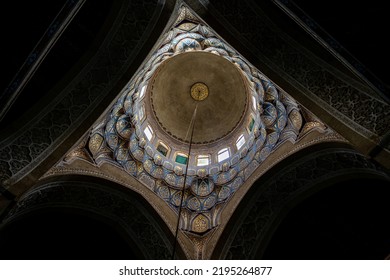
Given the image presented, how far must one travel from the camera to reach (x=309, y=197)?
7.00 meters

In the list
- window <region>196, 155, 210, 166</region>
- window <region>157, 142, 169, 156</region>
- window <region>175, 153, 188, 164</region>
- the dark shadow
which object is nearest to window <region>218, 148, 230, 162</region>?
window <region>196, 155, 210, 166</region>

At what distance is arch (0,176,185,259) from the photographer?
6.37 m

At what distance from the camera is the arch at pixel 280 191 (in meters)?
6.30

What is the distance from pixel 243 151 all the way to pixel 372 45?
4.47 m

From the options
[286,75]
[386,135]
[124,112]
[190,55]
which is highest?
[190,55]

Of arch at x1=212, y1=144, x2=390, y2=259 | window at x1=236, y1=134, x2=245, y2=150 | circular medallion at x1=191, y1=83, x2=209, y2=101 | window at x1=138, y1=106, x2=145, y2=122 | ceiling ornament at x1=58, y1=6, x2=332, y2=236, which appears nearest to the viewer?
arch at x1=212, y1=144, x2=390, y2=259

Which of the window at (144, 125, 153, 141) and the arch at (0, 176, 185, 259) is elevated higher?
the window at (144, 125, 153, 141)

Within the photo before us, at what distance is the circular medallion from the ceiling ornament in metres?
1.85

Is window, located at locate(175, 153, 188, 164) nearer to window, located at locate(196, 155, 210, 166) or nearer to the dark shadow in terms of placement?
window, located at locate(196, 155, 210, 166)

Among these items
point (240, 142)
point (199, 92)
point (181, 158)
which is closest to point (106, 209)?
point (181, 158)

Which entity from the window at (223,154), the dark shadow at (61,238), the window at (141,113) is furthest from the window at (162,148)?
the dark shadow at (61,238)

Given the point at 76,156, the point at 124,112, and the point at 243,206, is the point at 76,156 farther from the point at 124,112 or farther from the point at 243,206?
the point at 243,206

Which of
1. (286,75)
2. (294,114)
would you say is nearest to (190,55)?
(294,114)

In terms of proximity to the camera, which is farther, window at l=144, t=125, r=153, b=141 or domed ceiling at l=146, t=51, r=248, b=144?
domed ceiling at l=146, t=51, r=248, b=144
